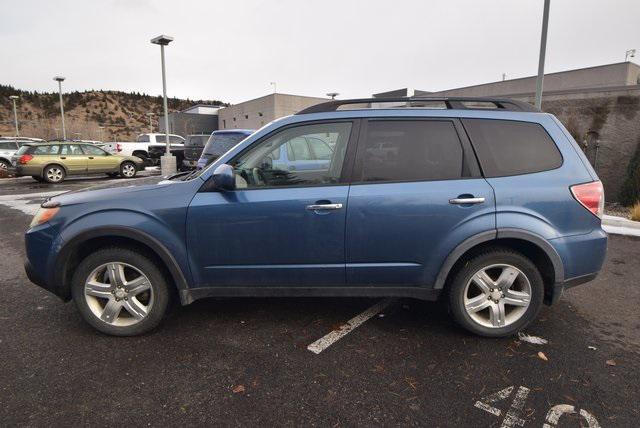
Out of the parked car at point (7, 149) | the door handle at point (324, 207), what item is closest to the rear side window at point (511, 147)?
the door handle at point (324, 207)

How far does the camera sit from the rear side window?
3201 millimetres

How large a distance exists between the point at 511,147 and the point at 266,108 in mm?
44441

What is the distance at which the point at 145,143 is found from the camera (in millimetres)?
21734

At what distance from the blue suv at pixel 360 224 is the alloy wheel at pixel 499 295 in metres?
0.01

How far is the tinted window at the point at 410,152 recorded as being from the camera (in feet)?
10.4

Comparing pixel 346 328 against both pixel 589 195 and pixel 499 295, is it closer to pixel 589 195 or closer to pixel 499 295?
pixel 499 295

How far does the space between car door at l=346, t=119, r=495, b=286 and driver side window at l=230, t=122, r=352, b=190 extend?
6.9 inches

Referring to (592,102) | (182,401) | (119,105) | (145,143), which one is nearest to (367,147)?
(182,401)

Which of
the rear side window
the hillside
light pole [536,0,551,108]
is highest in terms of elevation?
the hillside

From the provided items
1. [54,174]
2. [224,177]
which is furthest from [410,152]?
[54,174]

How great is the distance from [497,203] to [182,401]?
8.50 feet

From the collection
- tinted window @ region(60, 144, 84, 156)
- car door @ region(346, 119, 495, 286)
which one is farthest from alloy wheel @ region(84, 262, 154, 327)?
tinted window @ region(60, 144, 84, 156)

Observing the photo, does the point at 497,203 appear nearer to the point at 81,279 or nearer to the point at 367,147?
the point at 367,147

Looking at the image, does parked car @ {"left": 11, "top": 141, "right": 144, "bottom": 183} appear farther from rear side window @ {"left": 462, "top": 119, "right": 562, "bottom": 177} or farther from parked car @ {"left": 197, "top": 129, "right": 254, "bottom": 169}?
rear side window @ {"left": 462, "top": 119, "right": 562, "bottom": 177}
